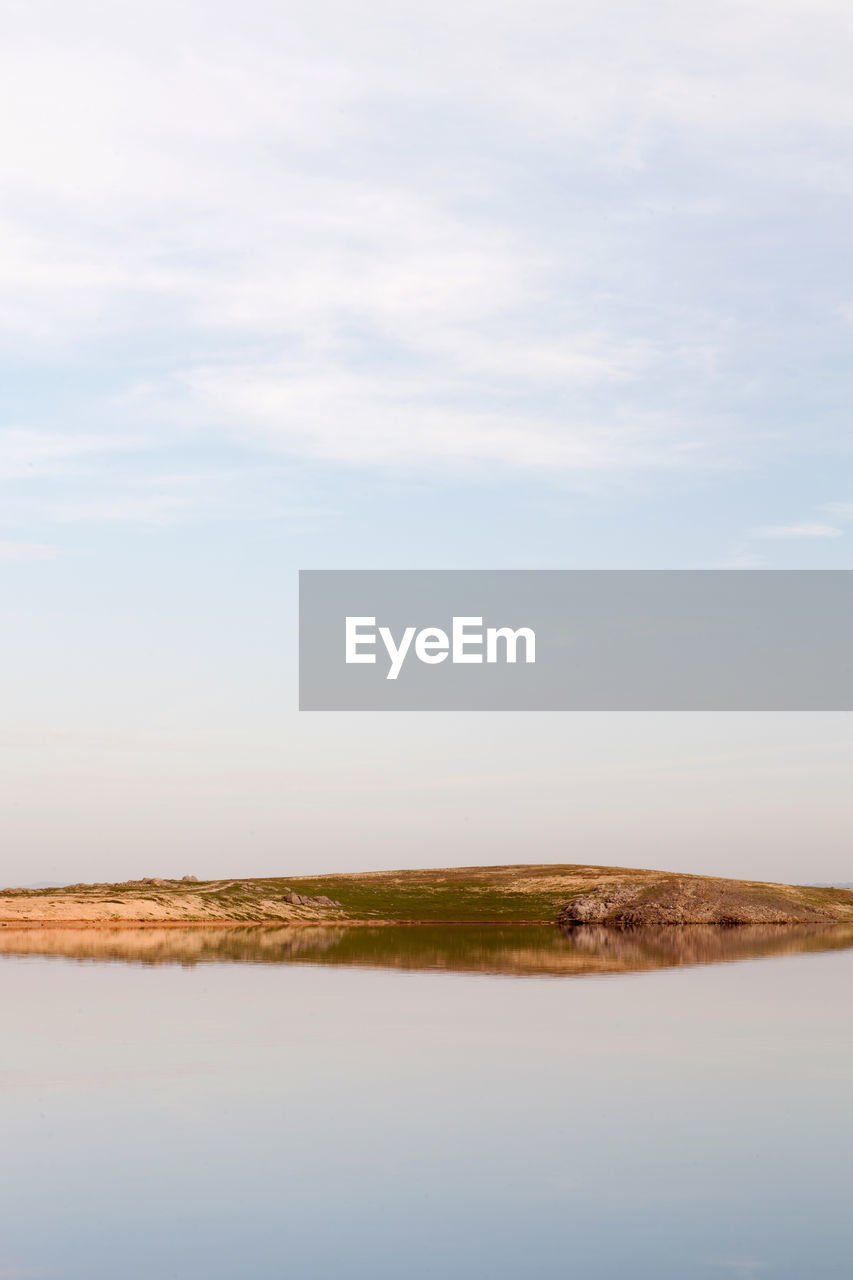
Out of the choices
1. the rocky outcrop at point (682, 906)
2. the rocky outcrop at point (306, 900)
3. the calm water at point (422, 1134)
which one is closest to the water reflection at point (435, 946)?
the rocky outcrop at point (306, 900)

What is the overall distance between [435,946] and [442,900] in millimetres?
52235

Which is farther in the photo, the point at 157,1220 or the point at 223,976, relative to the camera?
the point at 223,976

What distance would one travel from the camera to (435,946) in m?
76.2

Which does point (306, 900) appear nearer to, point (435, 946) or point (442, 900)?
point (442, 900)

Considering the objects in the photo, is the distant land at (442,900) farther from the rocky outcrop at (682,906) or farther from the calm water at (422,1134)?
the calm water at (422,1134)

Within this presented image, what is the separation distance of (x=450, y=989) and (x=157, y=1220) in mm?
32132

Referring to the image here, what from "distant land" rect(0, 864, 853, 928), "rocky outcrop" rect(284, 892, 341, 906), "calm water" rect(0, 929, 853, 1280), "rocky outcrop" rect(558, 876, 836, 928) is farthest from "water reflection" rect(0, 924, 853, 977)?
"calm water" rect(0, 929, 853, 1280)

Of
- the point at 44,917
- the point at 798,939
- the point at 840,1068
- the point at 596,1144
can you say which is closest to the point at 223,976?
the point at 840,1068

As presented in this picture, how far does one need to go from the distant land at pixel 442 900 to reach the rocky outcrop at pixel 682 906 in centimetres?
11

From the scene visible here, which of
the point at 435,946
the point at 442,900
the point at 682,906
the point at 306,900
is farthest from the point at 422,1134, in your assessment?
the point at 442,900

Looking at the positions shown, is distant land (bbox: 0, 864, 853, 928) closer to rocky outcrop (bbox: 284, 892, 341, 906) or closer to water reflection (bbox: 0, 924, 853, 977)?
rocky outcrop (bbox: 284, 892, 341, 906)

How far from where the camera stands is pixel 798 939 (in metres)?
91.6

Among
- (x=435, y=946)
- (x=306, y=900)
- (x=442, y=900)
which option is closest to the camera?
(x=435, y=946)

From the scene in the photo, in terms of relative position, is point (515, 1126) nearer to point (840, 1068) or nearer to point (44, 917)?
point (840, 1068)
